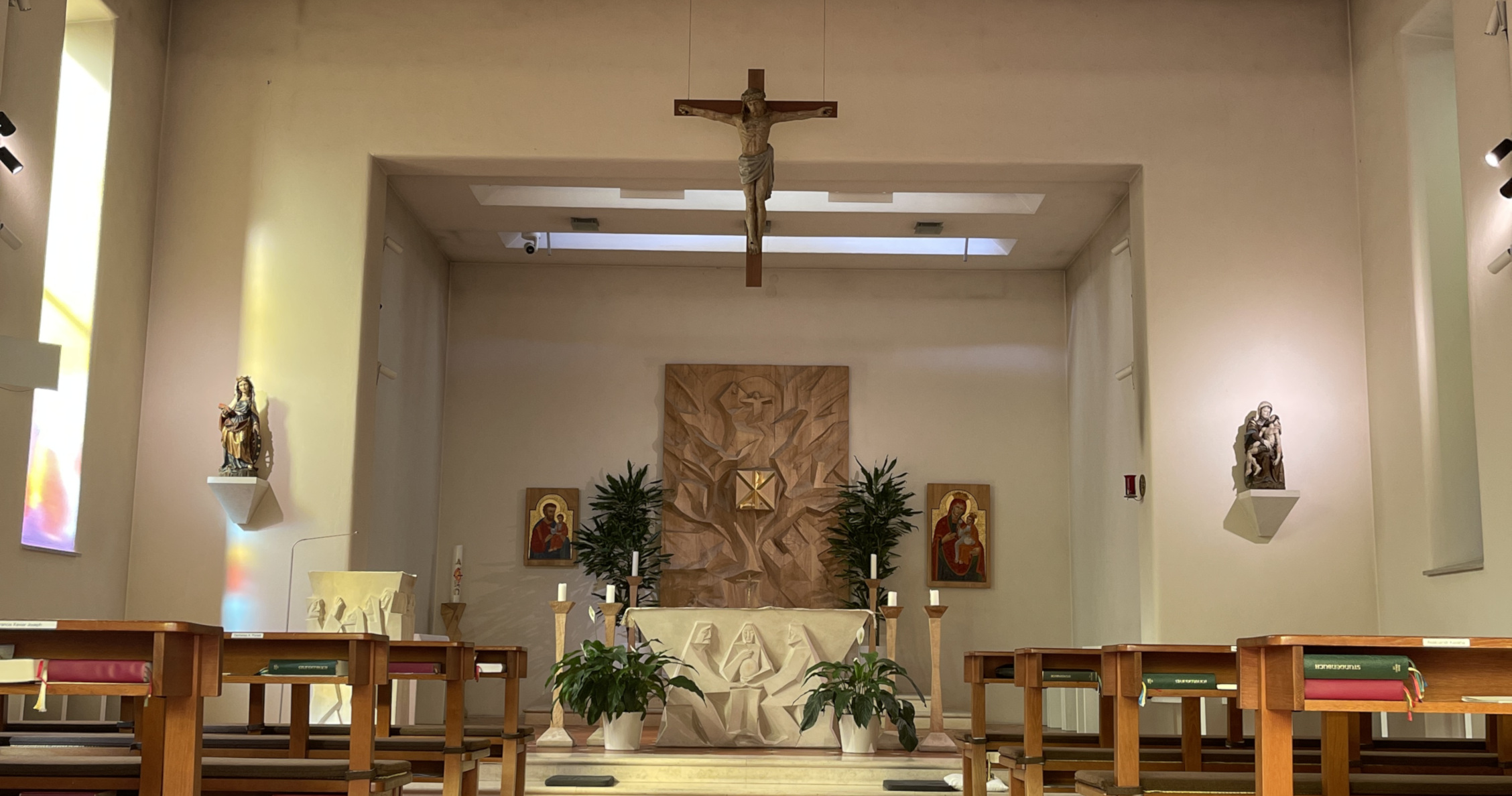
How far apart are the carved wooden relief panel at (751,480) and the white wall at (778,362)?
0.61 ft

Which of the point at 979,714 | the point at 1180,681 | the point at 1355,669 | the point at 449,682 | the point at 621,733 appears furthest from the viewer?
the point at 621,733

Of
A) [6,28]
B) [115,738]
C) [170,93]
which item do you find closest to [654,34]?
[170,93]

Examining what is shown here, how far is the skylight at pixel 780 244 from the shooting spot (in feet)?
37.6

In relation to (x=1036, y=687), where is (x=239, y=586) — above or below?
above

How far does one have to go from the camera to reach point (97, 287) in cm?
784

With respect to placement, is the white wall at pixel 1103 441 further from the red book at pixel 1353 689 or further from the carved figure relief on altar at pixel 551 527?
the red book at pixel 1353 689

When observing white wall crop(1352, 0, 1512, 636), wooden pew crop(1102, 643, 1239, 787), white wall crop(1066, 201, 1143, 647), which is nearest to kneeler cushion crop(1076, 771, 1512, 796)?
wooden pew crop(1102, 643, 1239, 787)

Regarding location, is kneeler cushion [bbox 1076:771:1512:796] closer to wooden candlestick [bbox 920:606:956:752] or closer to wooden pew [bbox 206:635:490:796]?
wooden pew [bbox 206:635:490:796]

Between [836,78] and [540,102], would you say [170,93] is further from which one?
[836,78]

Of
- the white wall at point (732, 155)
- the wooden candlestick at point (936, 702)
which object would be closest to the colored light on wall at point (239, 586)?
the white wall at point (732, 155)

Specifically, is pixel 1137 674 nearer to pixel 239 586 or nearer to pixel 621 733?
pixel 621 733

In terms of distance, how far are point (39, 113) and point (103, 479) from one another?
2136 millimetres

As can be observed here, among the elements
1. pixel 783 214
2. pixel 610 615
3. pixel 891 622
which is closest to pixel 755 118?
pixel 783 214

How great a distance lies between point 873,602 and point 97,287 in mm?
5583
